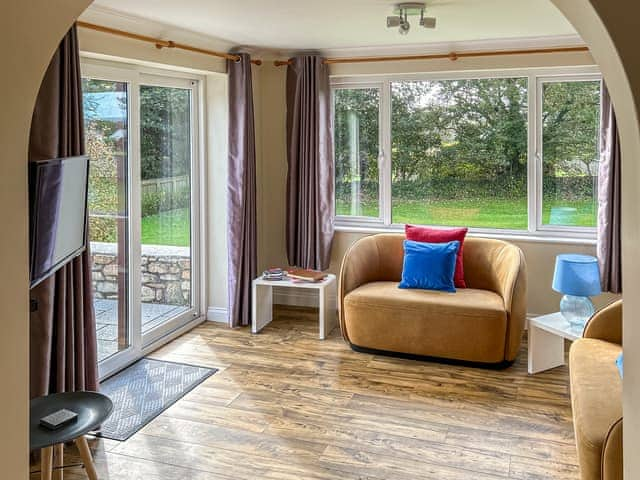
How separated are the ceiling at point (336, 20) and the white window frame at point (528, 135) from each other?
0.40 meters

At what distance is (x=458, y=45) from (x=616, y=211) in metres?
1.77

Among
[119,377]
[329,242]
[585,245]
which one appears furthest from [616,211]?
[119,377]

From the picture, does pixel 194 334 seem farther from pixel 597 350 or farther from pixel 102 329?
pixel 597 350

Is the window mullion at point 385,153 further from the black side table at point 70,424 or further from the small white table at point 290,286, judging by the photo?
the black side table at point 70,424

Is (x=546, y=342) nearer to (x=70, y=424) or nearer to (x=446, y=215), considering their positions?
(x=446, y=215)

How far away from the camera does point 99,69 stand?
3.84 m

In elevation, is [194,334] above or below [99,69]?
below

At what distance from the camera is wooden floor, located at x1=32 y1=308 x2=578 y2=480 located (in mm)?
2936

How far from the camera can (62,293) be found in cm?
307

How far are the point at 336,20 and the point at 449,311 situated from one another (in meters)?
2.09

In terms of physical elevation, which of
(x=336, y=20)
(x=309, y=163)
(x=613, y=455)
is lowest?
(x=613, y=455)

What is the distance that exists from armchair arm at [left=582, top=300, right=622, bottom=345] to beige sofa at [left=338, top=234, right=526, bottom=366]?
0.76 m

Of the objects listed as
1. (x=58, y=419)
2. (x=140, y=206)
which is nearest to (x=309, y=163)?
(x=140, y=206)

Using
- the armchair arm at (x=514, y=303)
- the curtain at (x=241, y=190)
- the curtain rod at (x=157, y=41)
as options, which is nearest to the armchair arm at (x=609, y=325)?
the armchair arm at (x=514, y=303)
